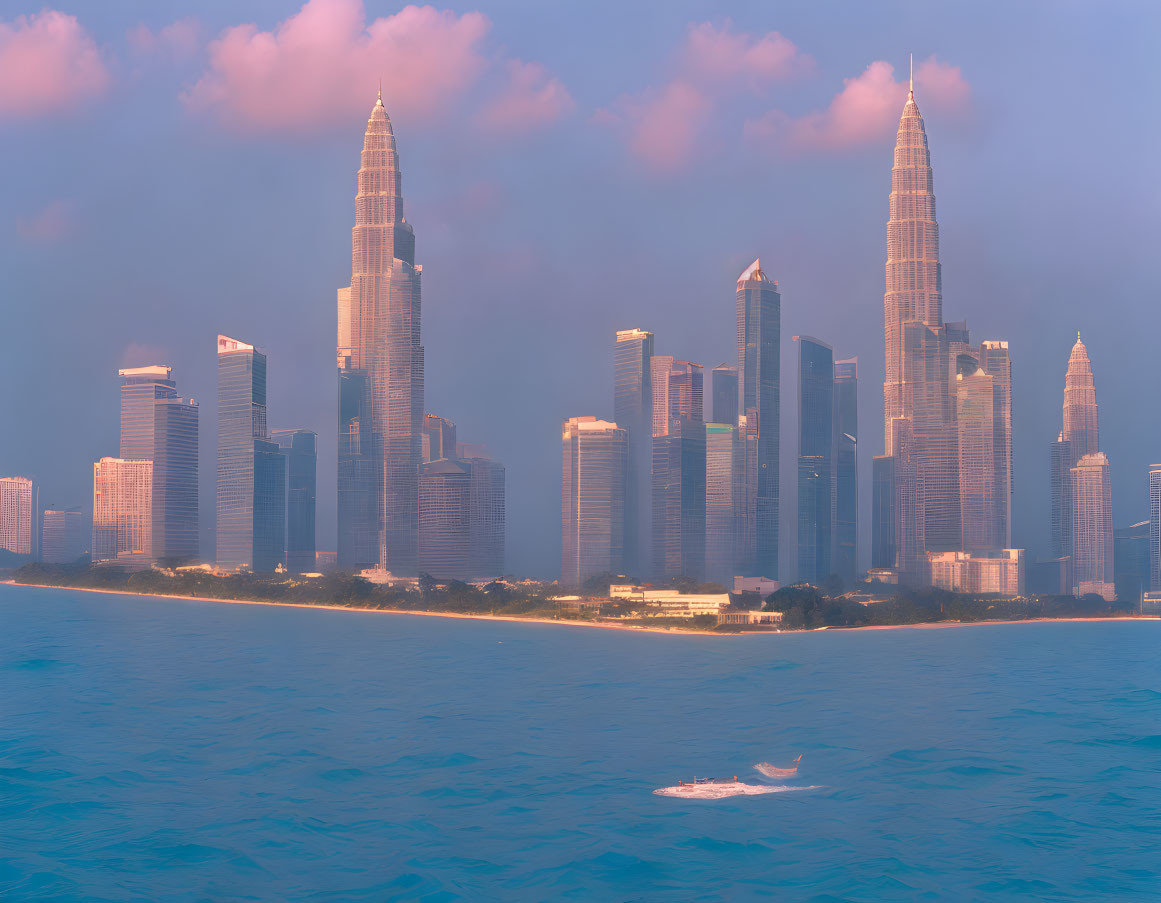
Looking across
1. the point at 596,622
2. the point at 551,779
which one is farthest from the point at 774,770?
the point at 596,622

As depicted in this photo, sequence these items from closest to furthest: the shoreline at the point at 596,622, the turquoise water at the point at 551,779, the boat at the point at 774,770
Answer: the turquoise water at the point at 551,779 → the boat at the point at 774,770 → the shoreline at the point at 596,622

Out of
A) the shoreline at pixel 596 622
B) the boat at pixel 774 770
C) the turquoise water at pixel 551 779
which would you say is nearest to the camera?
the turquoise water at pixel 551 779

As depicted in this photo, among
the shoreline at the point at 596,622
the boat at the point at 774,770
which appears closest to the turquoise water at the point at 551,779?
the boat at the point at 774,770

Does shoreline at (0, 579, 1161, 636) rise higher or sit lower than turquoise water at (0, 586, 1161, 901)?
lower

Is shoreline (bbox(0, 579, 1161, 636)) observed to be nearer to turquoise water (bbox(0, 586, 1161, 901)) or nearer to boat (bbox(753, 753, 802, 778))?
turquoise water (bbox(0, 586, 1161, 901))

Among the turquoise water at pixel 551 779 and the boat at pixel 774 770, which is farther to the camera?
the boat at pixel 774 770

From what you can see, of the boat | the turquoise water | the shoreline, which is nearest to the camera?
the turquoise water

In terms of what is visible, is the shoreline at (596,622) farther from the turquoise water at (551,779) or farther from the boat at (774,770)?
the boat at (774,770)

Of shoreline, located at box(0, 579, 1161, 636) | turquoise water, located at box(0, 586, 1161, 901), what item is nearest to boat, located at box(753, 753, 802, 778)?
turquoise water, located at box(0, 586, 1161, 901)

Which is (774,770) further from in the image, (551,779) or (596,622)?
(596,622)
